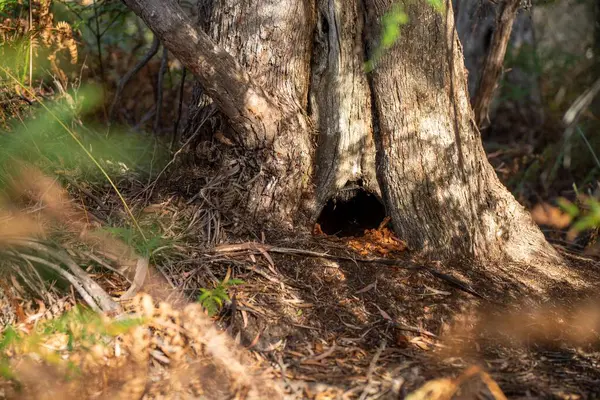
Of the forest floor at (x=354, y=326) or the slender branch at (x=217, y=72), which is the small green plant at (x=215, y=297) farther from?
the slender branch at (x=217, y=72)

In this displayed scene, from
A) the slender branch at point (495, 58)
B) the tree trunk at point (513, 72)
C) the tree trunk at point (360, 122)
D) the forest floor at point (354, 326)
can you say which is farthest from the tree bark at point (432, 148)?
the tree trunk at point (513, 72)

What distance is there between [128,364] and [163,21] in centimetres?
→ 167

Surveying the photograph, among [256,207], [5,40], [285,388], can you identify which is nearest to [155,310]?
→ [285,388]

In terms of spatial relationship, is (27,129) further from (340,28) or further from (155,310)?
(340,28)

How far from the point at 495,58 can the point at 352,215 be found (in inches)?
65.4

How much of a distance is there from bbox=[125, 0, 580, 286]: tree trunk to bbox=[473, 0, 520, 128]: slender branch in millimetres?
911

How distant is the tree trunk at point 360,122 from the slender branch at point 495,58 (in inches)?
35.9

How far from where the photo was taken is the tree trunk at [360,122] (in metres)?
3.47

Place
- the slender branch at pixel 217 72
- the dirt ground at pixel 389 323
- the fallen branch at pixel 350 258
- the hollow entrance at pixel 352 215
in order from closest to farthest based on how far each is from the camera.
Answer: the dirt ground at pixel 389 323 → the slender branch at pixel 217 72 → the fallen branch at pixel 350 258 → the hollow entrance at pixel 352 215

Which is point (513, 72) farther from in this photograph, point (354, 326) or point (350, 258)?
point (354, 326)

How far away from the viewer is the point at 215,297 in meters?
2.89

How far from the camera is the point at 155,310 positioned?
2832 mm

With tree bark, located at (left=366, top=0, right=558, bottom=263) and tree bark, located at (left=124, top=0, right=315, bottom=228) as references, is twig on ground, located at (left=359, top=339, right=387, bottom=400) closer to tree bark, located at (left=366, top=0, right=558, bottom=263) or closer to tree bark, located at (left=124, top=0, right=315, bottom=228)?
tree bark, located at (left=366, top=0, right=558, bottom=263)

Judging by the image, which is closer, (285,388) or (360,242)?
(285,388)
